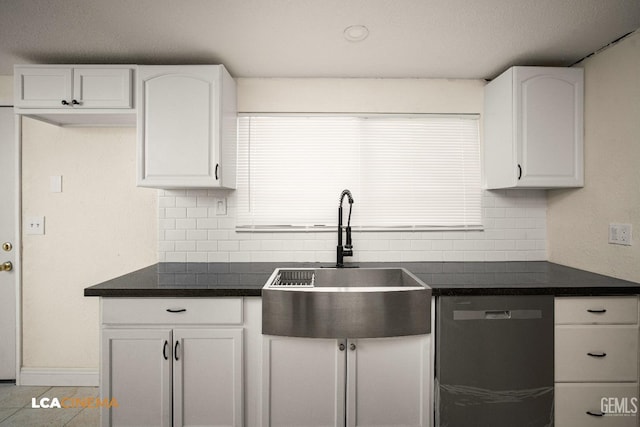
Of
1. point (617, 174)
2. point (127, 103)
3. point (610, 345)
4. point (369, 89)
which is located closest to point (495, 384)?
point (610, 345)

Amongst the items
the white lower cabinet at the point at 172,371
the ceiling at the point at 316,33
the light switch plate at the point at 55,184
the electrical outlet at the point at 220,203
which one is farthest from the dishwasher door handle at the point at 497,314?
the light switch plate at the point at 55,184

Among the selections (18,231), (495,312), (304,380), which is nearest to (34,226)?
(18,231)

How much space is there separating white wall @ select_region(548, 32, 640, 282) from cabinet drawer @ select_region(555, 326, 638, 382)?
14.2 inches

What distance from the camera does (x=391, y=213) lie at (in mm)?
2395

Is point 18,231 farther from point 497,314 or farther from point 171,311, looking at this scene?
point 497,314

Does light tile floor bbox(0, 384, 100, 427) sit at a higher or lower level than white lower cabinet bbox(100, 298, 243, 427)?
lower

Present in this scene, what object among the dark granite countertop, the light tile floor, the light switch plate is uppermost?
the light switch plate

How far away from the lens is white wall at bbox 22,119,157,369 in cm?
245

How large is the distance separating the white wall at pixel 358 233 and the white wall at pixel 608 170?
0.92ft

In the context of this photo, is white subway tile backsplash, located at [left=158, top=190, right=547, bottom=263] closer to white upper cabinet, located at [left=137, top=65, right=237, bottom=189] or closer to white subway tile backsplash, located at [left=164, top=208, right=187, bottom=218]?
white subway tile backsplash, located at [left=164, top=208, right=187, bottom=218]

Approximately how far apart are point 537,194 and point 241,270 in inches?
85.3

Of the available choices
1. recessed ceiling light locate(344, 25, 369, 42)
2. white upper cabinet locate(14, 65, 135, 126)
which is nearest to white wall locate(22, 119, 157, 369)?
white upper cabinet locate(14, 65, 135, 126)

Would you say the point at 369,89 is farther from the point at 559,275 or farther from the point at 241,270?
the point at 559,275

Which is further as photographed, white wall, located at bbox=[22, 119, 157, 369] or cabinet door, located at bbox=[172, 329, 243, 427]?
white wall, located at bbox=[22, 119, 157, 369]
